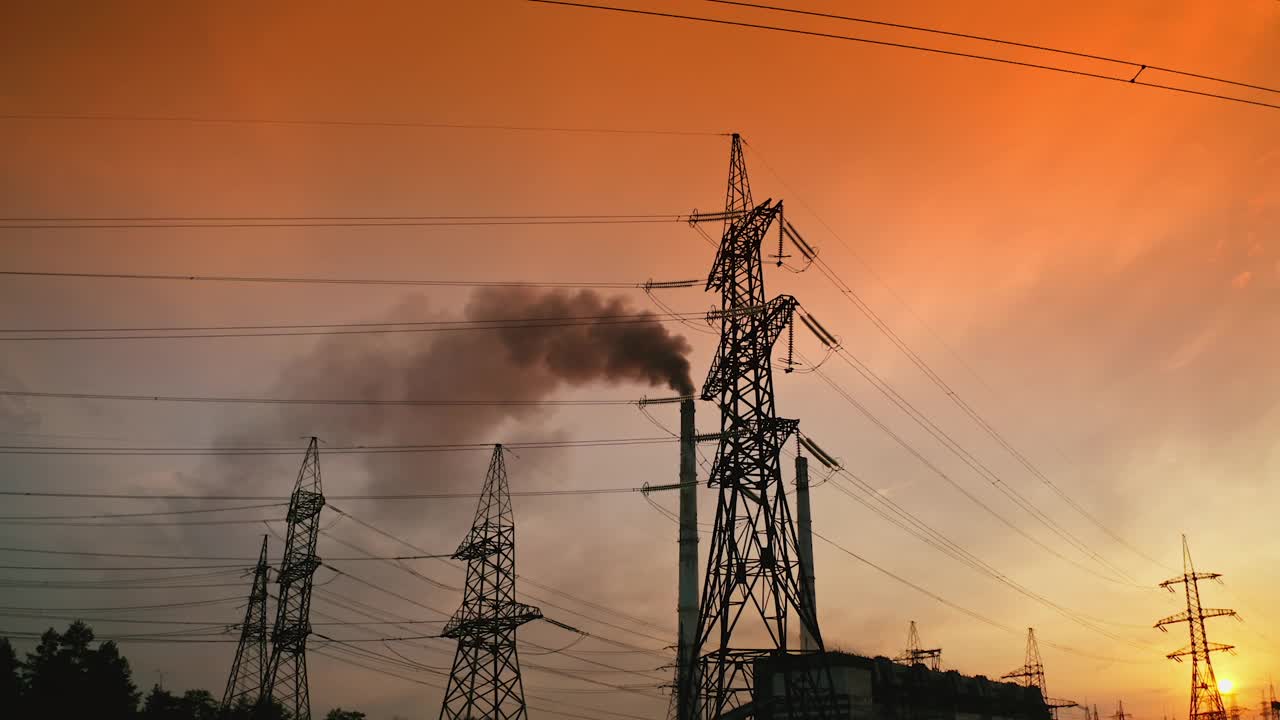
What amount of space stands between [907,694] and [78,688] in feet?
202

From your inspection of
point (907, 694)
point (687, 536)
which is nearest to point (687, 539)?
point (687, 536)

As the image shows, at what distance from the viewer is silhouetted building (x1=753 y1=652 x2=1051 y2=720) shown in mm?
46094

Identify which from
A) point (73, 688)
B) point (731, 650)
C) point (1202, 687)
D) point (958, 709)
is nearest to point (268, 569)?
point (73, 688)

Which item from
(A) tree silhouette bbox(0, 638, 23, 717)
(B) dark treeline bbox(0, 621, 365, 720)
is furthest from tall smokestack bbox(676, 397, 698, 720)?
(A) tree silhouette bbox(0, 638, 23, 717)

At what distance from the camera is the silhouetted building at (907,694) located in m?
46.1

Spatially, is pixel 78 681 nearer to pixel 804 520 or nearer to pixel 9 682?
pixel 9 682

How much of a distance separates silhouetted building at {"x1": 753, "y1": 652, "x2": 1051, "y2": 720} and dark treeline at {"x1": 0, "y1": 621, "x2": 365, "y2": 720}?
3874 centimetres

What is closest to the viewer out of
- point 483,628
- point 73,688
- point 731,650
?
point 731,650

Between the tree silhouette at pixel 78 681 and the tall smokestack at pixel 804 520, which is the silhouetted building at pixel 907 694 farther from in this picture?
the tree silhouette at pixel 78 681

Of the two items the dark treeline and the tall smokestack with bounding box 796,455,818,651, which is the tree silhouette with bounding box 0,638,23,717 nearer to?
the dark treeline

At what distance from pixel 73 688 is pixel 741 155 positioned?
211ft

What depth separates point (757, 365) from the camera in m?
27.5

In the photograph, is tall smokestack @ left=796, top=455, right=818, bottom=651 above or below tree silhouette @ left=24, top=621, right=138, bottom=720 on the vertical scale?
above

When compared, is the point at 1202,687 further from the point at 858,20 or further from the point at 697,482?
the point at 858,20
